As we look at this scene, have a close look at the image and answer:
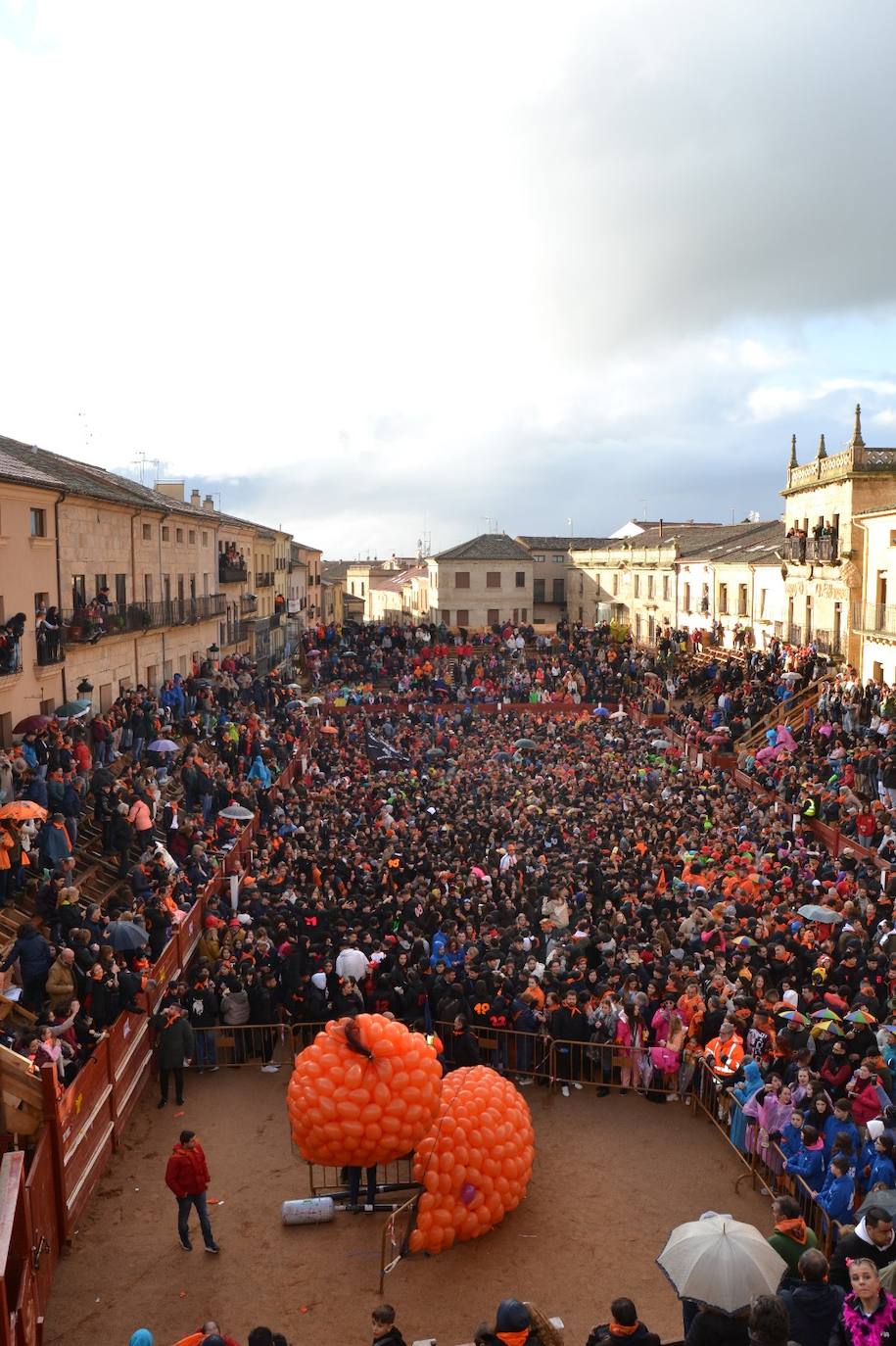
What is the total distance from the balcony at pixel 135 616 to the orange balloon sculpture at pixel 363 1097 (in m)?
15.8

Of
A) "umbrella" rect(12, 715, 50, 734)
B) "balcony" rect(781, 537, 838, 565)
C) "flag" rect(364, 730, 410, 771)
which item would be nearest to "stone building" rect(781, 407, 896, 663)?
"balcony" rect(781, 537, 838, 565)

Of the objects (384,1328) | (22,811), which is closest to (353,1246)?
(384,1328)

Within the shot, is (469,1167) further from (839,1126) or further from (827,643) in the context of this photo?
(827,643)

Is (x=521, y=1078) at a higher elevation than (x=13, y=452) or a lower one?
lower

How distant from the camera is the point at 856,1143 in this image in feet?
31.7

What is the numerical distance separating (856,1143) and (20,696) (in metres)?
17.7

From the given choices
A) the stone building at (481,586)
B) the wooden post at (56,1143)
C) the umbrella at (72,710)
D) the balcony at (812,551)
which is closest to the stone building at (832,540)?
the balcony at (812,551)

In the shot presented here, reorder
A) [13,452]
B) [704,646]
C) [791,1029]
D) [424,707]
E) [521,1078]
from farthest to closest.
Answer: [704,646] → [424,707] → [13,452] → [521,1078] → [791,1029]

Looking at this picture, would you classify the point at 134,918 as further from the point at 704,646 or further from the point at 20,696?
the point at 704,646

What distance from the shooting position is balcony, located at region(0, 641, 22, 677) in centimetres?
1947

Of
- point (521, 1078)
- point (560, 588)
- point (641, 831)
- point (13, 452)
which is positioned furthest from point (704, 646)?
point (521, 1078)

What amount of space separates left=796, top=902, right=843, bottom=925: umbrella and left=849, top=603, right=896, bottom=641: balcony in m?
17.3

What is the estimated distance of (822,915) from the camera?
50.5ft

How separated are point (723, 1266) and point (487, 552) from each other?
53.2 m
